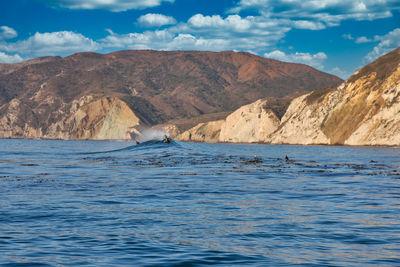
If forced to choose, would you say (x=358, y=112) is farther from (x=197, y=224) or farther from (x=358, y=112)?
(x=197, y=224)

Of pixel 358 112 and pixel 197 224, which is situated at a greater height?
pixel 358 112

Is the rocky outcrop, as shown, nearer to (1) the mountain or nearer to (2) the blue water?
(1) the mountain

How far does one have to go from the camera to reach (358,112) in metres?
155

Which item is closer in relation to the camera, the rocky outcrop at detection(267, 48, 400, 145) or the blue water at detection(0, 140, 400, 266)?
the blue water at detection(0, 140, 400, 266)

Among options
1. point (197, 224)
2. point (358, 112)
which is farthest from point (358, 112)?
point (197, 224)

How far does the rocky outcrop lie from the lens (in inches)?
5645

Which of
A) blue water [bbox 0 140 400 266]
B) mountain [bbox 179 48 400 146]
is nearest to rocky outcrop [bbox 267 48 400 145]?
mountain [bbox 179 48 400 146]

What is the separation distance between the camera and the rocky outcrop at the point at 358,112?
143 m

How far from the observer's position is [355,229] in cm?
Result: 1845

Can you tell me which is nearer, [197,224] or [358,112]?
[197,224]

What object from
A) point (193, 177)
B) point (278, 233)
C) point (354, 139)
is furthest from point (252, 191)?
point (354, 139)

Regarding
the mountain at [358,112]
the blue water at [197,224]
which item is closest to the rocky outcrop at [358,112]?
the mountain at [358,112]

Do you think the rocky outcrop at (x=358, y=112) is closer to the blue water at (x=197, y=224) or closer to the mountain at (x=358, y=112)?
the mountain at (x=358, y=112)

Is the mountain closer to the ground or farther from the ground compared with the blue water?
farther from the ground
